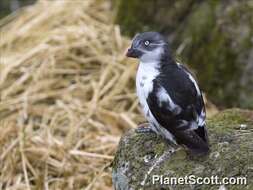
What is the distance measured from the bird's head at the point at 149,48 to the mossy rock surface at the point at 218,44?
2064 mm

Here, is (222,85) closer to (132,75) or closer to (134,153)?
(132,75)

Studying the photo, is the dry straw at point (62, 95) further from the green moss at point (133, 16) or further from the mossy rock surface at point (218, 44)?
the mossy rock surface at point (218, 44)

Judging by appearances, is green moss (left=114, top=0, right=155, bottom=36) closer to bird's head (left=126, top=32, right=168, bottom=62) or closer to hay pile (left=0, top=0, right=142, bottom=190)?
hay pile (left=0, top=0, right=142, bottom=190)

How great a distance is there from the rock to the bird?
0.05m

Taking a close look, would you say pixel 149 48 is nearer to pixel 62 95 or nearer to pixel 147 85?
pixel 147 85

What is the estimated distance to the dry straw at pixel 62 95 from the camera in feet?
12.8

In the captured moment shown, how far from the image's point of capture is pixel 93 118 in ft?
14.9

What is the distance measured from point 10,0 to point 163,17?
2896 mm

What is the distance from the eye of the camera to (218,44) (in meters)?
4.82

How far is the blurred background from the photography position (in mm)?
3955

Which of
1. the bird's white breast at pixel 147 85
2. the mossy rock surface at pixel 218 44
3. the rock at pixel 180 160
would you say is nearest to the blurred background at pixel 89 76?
the mossy rock surface at pixel 218 44

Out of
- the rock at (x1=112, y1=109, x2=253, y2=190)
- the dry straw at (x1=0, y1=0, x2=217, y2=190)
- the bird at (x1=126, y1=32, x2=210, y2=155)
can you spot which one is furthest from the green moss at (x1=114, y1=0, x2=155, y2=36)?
the bird at (x1=126, y1=32, x2=210, y2=155)

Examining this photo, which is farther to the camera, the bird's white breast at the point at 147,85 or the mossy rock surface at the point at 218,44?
the mossy rock surface at the point at 218,44

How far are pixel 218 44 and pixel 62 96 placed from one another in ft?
3.67
